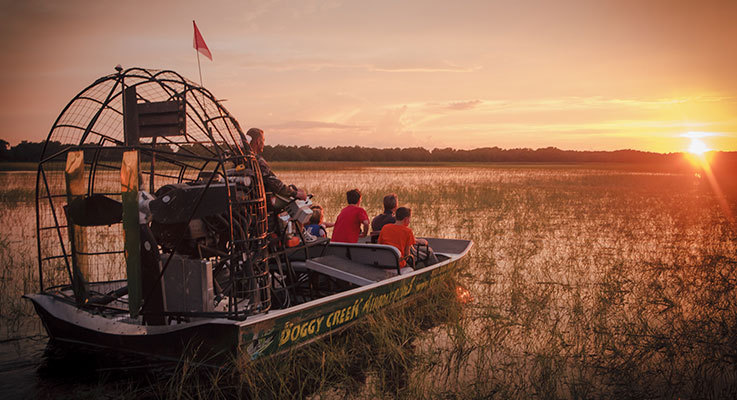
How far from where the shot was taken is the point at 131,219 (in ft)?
14.6

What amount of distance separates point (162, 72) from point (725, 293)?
299 inches

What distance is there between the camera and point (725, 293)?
23.4 ft

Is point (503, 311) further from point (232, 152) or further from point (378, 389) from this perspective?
point (232, 152)

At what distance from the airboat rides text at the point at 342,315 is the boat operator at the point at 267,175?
127cm

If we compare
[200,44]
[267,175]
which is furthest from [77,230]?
[200,44]

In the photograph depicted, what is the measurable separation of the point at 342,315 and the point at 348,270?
0.98m

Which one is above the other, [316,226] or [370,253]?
[316,226]

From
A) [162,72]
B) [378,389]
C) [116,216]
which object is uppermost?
[162,72]

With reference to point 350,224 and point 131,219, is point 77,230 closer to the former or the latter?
point 131,219

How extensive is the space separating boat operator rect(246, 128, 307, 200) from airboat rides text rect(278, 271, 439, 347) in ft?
4.18

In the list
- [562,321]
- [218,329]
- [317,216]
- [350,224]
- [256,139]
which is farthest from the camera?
[317,216]

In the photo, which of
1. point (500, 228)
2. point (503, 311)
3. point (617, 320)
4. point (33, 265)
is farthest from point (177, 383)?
point (500, 228)

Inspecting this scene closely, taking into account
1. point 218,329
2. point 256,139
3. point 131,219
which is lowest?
point 218,329

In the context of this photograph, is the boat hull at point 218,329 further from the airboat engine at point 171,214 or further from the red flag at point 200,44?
the red flag at point 200,44
